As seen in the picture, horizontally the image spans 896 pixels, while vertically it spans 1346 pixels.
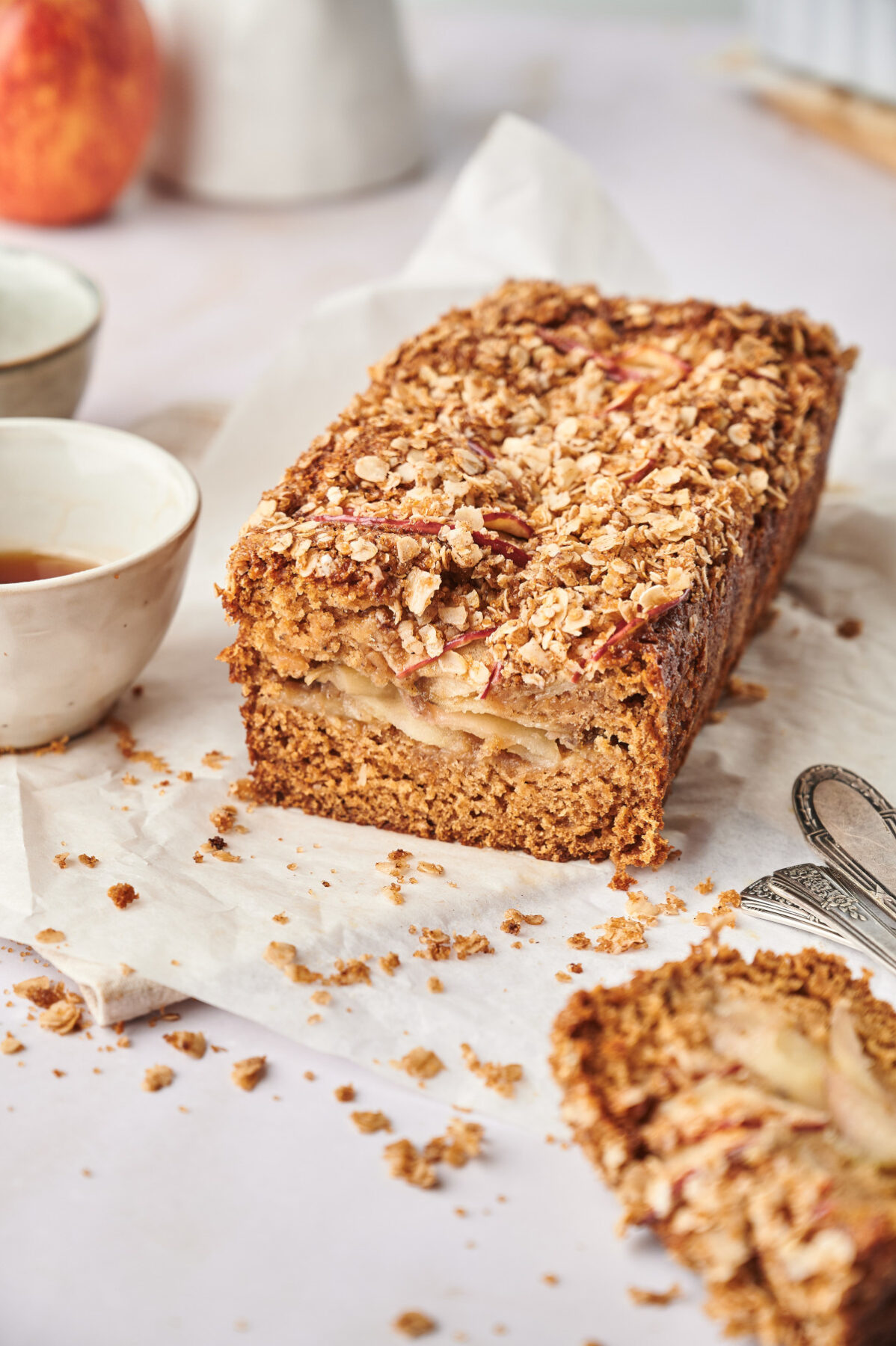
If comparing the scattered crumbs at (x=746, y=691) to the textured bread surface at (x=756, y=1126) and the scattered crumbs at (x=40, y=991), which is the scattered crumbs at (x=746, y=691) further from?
the scattered crumbs at (x=40, y=991)

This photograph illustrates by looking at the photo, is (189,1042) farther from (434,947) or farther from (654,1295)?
(654,1295)

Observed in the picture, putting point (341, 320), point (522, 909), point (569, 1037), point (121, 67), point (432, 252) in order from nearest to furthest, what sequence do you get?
point (569, 1037) < point (522, 909) < point (341, 320) < point (432, 252) < point (121, 67)

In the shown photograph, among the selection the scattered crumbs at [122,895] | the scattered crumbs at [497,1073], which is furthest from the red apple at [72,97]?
the scattered crumbs at [497,1073]

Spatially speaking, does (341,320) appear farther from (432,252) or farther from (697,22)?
→ (697,22)

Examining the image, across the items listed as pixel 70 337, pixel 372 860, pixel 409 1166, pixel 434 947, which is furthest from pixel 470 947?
pixel 70 337

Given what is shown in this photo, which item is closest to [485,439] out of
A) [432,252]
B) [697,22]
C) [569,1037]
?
[569,1037]

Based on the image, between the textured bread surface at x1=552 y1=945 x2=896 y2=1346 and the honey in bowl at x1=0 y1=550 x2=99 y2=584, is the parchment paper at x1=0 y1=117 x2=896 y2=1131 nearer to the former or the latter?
the textured bread surface at x1=552 y1=945 x2=896 y2=1346
